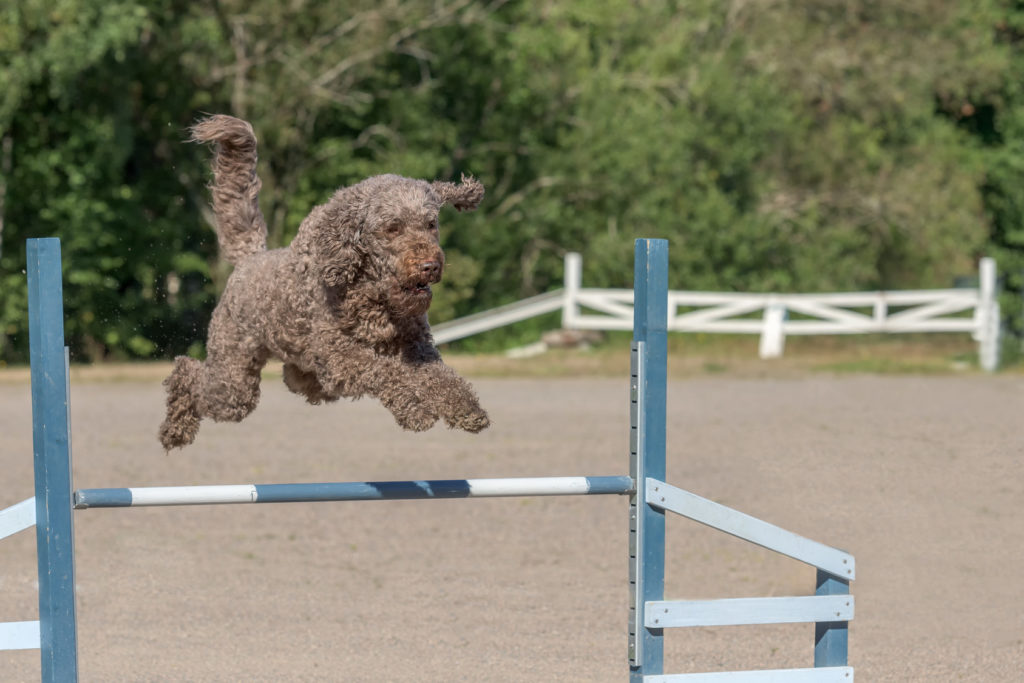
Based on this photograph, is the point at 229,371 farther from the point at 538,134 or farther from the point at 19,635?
the point at 538,134

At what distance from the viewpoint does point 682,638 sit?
229 inches

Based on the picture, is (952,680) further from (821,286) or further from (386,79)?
(821,286)

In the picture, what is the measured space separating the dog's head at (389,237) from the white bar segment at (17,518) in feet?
3.63

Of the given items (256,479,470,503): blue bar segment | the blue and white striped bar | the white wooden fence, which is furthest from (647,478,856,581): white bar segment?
the white wooden fence

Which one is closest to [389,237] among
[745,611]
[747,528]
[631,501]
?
[631,501]

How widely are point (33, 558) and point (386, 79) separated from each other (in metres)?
11.7

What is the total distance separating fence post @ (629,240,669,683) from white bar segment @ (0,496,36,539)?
1802mm

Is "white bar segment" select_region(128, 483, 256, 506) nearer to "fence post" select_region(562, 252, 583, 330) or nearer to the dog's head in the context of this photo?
the dog's head

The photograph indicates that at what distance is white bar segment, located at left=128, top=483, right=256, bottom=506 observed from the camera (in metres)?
3.60

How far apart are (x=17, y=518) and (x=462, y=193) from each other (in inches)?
62.1

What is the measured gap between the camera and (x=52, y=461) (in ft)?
11.6

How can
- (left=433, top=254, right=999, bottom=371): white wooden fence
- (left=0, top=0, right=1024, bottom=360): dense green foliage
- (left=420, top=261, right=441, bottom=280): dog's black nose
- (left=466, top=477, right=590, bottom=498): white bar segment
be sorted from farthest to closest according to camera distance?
(left=0, top=0, right=1024, bottom=360): dense green foliage → (left=433, top=254, right=999, bottom=371): white wooden fence → (left=466, top=477, right=590, bottom=498): white bar segment → (left=420, top=261, right=441, bottom=280): dog's black nose

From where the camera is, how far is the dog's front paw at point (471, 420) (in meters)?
3.21

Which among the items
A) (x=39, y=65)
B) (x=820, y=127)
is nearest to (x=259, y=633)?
(x=39, y=65)
